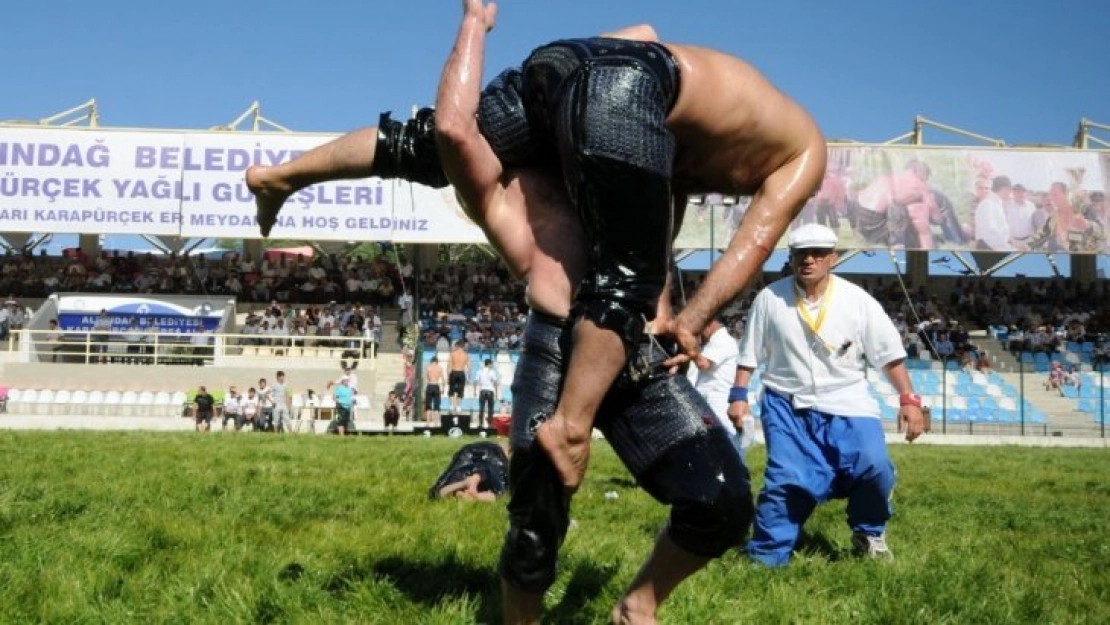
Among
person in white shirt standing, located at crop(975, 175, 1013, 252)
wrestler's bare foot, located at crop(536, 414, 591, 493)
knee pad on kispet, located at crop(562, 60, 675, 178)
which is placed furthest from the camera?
person in white shirt standing, located at crop(975, 175, 1013, 252)

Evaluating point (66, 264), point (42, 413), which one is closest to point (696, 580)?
point (42, 413)

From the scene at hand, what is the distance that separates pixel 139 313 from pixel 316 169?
3226 cm

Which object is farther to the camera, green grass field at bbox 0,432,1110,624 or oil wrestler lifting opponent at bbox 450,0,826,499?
green grass field at bbox 0,432,1110,624

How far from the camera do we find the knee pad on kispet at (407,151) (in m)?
2.68

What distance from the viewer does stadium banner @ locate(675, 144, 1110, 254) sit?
35.6 meters

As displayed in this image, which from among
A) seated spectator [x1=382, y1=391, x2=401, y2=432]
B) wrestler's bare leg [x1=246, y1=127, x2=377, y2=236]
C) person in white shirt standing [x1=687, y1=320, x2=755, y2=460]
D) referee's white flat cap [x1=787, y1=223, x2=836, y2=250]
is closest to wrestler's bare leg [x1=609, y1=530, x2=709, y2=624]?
wrestler's bare leg [x1=246, y1=127, x2=377, y2=236]

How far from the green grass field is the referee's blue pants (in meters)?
0.25

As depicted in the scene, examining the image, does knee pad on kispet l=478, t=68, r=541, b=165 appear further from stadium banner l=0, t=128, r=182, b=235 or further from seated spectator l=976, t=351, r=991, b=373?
stadium banner l=0, t=128, r=182, b=235

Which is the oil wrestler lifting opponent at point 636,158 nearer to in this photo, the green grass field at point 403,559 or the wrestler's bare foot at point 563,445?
the wrestler's bare foot at point 563,445

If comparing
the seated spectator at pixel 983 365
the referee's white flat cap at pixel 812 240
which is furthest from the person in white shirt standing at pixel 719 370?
the seated spectator at pixel 983 365

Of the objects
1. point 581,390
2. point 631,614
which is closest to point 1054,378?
point 631,614

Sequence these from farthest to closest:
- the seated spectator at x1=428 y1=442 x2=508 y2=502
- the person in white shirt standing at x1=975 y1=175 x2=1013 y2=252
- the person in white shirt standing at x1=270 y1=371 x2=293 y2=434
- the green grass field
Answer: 1. the person in white shirt standing at x1=975 y1=175 x2=1013 y2=252
2. the person in white shirt standing at x1=270 y1=371 x2=293 y2=434
3. the seated spectator at x1=428 y1=442 x2=508 y2=502
4. the green grass field

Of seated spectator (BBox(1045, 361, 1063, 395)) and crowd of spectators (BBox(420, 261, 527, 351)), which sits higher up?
crowd of spectators (BBox(420, 261, 527, 351))

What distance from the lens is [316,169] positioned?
2.75 m
